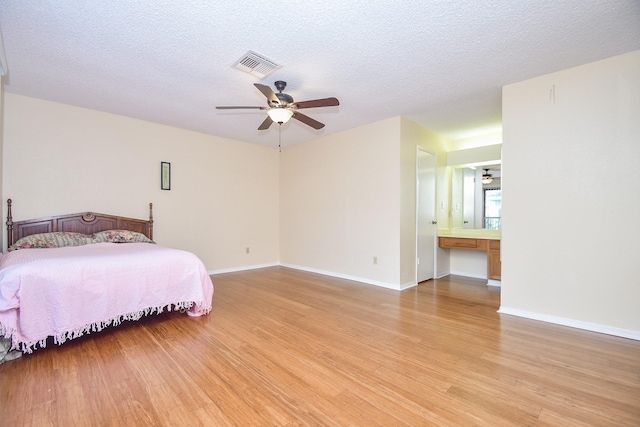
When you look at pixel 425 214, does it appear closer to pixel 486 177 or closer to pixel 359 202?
pixel 359 202

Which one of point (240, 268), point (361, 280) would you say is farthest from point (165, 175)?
point (361, 280)

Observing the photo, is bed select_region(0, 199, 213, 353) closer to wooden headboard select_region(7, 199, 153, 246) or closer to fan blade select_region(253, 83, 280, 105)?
wooden headboard select_region(7, 199, 153, 246)

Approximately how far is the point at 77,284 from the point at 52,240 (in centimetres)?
159

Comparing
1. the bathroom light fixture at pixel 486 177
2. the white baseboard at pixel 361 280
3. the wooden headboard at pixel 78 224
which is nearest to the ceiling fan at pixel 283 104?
the wooden headboard at pixel 78 224

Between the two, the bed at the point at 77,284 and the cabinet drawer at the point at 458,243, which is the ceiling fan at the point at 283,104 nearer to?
the bed at the point at 77,284

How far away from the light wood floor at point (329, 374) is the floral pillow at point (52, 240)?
1.53 m

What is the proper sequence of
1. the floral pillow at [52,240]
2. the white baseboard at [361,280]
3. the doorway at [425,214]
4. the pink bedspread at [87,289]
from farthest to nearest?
the doorway at [425,214] → the white baseboard at [361,280] → the floral pillow at [52,240] → the pink bedspread at [87,289]

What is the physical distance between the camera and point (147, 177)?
4.53 meters

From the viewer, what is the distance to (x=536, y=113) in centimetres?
305

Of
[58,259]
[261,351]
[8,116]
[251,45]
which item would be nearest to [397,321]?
[261,351]

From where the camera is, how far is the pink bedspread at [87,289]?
2207mm

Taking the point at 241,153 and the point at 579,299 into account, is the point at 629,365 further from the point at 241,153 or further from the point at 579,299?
the point at 241,153

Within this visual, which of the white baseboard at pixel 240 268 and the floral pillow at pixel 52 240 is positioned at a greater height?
the floral pillow at pixel 52 240

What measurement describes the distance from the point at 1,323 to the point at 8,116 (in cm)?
283
